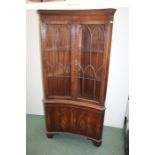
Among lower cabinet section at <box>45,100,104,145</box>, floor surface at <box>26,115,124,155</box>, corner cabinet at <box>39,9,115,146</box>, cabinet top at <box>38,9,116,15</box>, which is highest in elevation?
cabinet top at <box>38,9,116,15</box>

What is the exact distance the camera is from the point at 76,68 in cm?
226

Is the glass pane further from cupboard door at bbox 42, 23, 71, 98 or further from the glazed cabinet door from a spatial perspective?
the glazed cabinet door

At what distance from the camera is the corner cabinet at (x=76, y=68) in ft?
6.87

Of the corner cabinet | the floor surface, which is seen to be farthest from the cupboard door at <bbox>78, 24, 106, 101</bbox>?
the floor surface

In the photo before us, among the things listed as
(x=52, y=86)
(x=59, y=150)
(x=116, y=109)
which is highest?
(x=52, y=86)

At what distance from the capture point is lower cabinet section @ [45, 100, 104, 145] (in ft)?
7.61

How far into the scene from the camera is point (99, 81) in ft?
7.37

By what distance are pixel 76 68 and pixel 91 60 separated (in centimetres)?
23

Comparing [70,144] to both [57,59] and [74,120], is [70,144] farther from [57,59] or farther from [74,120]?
[57,59]

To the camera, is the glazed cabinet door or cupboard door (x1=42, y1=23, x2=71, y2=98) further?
cupboard door (x1=42, y1=23, x2=71, y2=98)

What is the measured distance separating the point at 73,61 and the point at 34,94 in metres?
1.37

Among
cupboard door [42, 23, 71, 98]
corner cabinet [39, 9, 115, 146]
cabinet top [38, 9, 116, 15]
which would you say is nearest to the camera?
cabinet top [38, 9, 116, 15]
